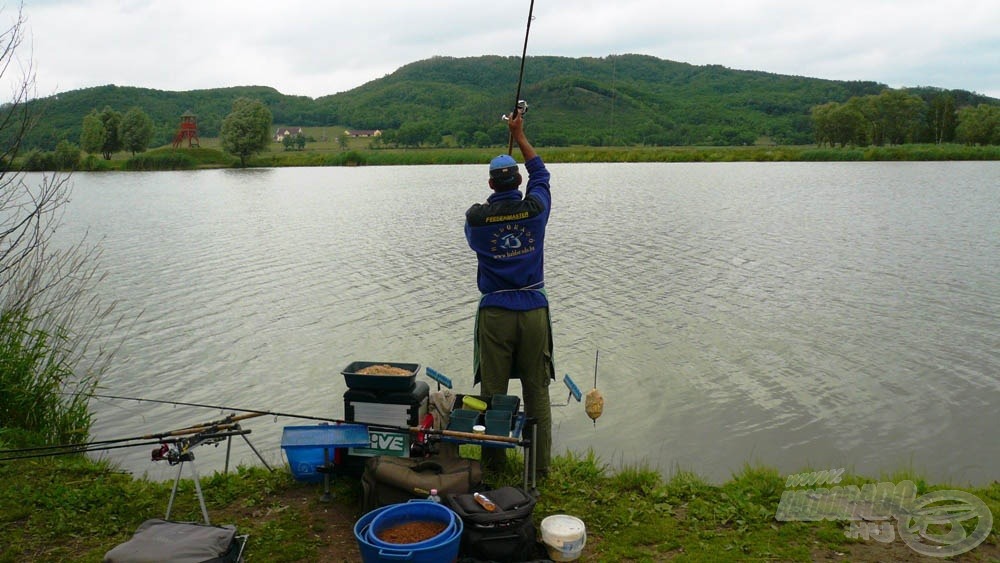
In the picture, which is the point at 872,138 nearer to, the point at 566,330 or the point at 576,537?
the point at 566,330

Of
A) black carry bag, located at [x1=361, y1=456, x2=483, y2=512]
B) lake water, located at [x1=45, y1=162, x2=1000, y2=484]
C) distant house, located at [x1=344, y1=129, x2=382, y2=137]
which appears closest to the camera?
black carry bag, located at [x1=361, y1=456, x2=483, y2=512]

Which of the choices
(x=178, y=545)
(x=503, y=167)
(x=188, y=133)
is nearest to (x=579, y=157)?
(x=188, y=133)

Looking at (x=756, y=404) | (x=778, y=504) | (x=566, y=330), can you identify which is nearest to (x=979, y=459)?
(x=756, y=404)

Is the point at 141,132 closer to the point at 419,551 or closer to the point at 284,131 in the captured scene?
the point at 284,131

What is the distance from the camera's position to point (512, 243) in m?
4.77

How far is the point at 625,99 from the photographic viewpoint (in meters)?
124

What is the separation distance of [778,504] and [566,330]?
623 centimetres

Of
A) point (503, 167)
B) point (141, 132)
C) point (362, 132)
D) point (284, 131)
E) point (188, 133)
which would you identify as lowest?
point (503, 167)

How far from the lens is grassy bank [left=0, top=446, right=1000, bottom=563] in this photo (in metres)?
4.20

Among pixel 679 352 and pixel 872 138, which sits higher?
pixel 872 138

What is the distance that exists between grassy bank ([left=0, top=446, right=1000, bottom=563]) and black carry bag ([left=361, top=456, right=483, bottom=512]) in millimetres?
321

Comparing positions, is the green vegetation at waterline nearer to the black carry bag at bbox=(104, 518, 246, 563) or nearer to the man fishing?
the man fishing

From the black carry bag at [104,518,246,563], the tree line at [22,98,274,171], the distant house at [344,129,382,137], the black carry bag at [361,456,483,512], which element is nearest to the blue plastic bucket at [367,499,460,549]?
the black carry bag at [361,456,483,512]

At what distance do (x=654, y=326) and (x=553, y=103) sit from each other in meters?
113
